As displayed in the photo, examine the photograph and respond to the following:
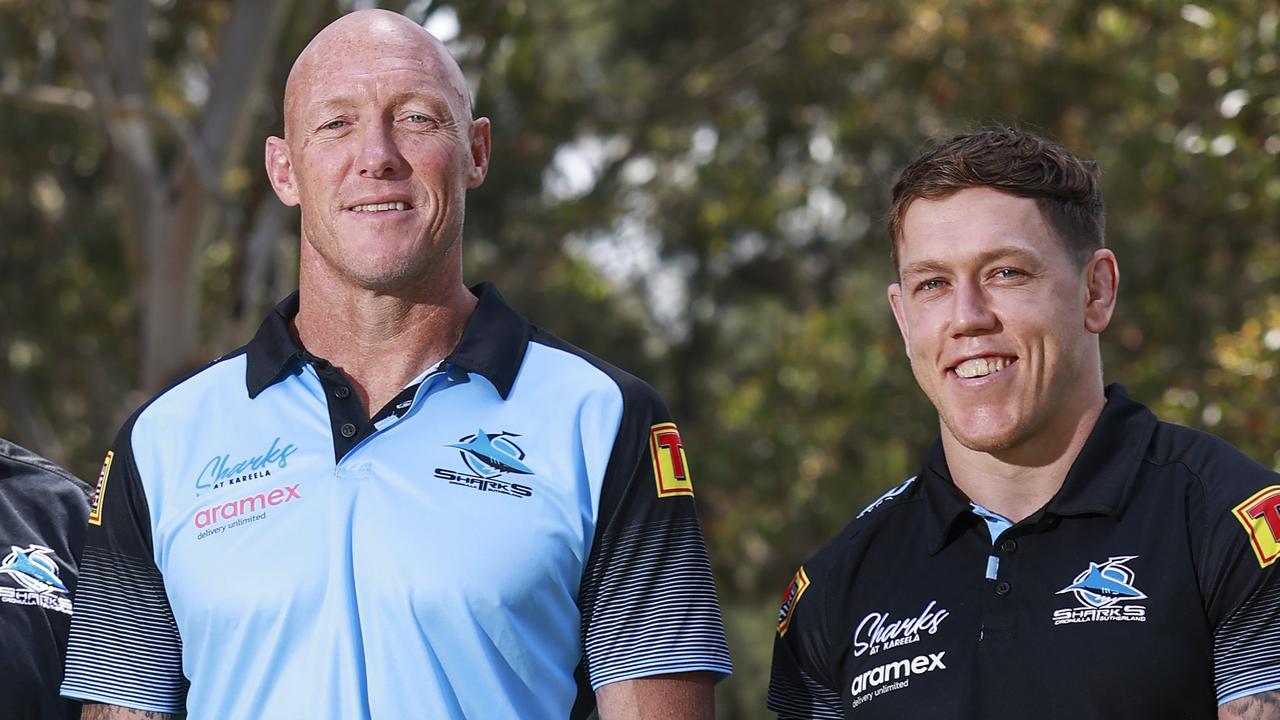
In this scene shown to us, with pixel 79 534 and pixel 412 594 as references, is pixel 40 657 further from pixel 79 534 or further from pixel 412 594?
pixel 412 594

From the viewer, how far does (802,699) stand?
379 cm

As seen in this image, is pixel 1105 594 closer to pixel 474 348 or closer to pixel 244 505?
pixel 474 348

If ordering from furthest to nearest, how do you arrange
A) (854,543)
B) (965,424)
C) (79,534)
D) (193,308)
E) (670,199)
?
(670,199)
(193,308)
(79,534)
(854,543)
(965,424)

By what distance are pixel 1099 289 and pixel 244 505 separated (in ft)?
5.99

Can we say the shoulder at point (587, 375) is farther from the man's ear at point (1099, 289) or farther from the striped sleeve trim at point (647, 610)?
the man's ear at point (1099, 289)

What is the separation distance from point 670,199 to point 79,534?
48.8ft

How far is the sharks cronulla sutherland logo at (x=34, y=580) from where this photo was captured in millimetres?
3834

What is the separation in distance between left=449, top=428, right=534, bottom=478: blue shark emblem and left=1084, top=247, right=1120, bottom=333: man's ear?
121 centimetres

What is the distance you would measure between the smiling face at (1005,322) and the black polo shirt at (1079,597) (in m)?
0.13

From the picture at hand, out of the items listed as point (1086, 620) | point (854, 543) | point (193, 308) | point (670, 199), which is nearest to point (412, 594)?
point (854, 543)

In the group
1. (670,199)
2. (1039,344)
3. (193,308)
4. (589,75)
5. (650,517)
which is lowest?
Result: (650,517)

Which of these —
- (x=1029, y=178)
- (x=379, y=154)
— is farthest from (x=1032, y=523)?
(x=379, y=154)

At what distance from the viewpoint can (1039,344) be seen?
3439mm

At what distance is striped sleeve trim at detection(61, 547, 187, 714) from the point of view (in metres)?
3.48
